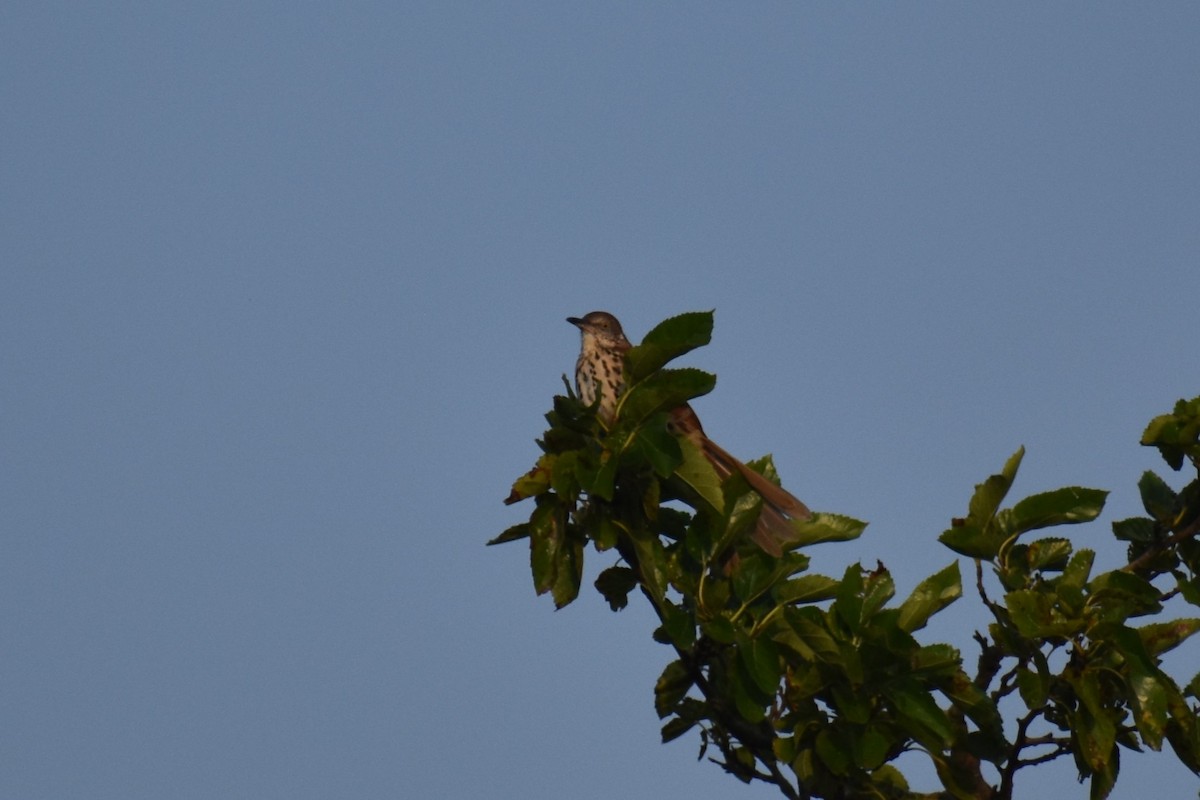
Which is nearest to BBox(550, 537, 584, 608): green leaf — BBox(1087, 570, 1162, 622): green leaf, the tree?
the tree

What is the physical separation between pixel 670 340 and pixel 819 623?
87 centimetres

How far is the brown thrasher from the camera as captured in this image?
15.0 feet

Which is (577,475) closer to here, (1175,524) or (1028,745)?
(1028,745)

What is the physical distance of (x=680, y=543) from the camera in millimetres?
4422

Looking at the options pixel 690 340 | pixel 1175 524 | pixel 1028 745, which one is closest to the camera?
pixel 690 340

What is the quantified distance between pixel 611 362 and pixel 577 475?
4098 millimetres

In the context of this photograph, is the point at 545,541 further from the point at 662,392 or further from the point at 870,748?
the point at 870,748

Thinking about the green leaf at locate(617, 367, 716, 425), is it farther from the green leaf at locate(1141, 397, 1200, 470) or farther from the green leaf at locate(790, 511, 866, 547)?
the green leaf at locate(1141, 397, 1200, 470)

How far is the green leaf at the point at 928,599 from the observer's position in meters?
4.46

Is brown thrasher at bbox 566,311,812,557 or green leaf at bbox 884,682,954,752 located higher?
brown thrasher at bbox 566,311,812,557

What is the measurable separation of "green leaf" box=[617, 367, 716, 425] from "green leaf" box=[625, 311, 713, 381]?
42mm

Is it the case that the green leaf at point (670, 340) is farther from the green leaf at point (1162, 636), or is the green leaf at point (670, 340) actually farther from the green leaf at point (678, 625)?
the green leaf at point (1162, 636)

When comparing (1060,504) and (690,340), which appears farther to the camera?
(1060,504)

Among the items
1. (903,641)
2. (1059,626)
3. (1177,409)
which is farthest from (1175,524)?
(903,641)
